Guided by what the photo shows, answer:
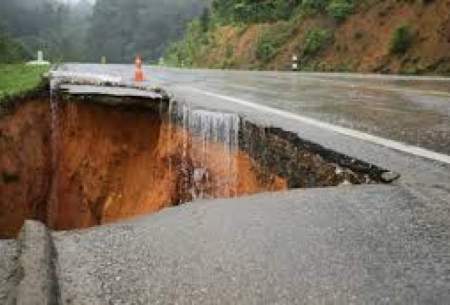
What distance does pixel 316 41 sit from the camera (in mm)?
27859

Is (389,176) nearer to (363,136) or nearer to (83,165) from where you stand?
(363,136)

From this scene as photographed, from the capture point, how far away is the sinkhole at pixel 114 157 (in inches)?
302

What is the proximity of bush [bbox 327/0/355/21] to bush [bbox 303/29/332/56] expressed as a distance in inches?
28.8

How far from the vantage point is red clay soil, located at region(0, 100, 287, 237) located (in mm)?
11867

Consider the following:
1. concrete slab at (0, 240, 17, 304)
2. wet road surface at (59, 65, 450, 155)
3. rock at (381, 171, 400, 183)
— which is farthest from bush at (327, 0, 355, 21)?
concrete slab at (0, 240, 17, 304)

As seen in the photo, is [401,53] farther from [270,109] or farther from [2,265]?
[2,265]

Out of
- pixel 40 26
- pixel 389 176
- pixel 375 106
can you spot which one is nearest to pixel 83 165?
A: pixel 375 106

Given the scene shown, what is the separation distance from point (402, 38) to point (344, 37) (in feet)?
16.2

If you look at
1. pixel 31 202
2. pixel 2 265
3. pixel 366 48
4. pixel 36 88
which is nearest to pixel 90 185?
pixel 31 202

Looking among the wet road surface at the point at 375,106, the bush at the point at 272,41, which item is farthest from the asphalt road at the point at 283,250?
the bush at the point at 272,41

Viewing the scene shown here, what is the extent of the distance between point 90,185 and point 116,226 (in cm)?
1013

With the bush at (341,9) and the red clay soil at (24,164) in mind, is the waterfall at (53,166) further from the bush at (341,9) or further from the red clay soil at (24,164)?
the bush at (341,9)

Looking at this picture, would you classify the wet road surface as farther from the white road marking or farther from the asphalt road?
the asphalt road

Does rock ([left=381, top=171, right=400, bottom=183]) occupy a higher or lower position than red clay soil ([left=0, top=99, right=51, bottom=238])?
higher
